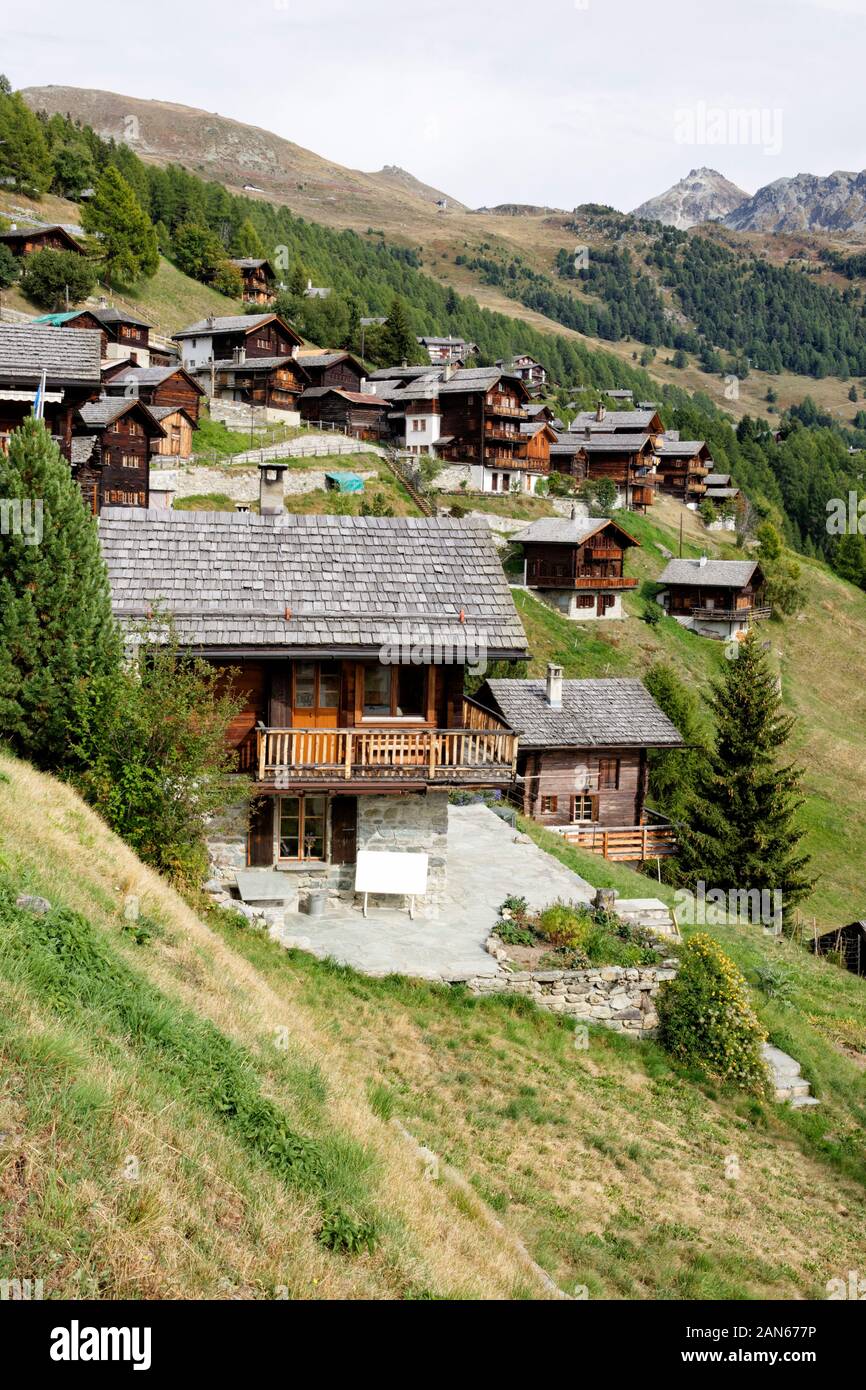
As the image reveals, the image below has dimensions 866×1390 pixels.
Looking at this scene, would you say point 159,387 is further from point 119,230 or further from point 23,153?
point 23,153

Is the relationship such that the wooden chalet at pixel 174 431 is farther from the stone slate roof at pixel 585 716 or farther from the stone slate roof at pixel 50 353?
the stone slate roof at pixel 50 353

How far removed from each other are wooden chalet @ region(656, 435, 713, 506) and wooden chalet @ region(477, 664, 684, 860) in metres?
72.7

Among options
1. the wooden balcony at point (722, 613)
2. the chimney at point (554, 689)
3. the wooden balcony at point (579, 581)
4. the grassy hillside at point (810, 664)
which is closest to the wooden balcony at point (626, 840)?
the chimney at point (554, 689)

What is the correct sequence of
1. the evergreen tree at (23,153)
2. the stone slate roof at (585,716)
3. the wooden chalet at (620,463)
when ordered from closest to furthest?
the stone slate roof at (585,716), the wooden chalet at (620,463), the evergreen tree at (23,153)

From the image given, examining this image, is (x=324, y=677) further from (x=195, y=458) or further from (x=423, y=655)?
(x=195, y=458)

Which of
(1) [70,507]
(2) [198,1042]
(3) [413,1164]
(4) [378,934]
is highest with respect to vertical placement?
(1) [70,507]

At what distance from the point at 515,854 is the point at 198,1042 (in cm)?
1449

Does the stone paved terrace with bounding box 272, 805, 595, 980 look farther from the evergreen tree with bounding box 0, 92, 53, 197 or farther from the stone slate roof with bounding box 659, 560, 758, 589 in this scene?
the evergreen tree with bounding box 0, 92, 53, 197

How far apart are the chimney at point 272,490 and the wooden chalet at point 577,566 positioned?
40.3 m

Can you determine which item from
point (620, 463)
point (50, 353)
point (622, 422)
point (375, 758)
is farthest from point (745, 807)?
point (622, 422)

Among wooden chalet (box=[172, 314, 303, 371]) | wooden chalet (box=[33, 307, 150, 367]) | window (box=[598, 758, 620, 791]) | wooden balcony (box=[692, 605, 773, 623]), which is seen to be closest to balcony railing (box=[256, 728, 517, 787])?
window (box=[598, 758, 620, 791])

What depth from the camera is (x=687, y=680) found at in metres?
58.3

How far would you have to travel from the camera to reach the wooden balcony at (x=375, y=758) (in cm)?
1811
